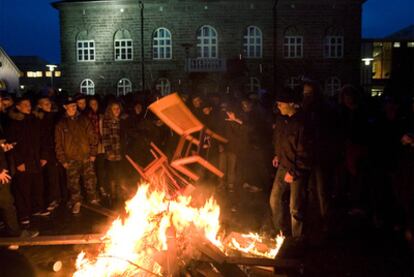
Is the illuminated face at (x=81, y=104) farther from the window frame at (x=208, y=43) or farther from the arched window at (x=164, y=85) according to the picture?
the window frame at (x=208, y=43)

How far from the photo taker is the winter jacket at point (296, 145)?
17.6 ft

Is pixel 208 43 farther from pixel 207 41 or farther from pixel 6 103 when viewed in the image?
pixel 6 103

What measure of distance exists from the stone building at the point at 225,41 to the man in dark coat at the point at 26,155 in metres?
21.0

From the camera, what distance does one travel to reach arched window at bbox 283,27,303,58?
28406 mm

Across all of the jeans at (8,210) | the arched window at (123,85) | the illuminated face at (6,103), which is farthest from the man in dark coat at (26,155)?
the arched window at (123,85)

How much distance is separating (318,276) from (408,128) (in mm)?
2889

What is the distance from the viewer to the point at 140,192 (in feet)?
17.1

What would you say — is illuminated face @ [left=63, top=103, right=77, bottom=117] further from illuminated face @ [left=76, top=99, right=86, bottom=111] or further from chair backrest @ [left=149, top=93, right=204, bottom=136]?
chair backrest @ [left=149, top=93, right=204, bottom=136]

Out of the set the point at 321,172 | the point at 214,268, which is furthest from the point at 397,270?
the point at 214,268

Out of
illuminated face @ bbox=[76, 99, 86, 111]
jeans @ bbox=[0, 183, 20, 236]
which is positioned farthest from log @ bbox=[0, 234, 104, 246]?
illuminated face @ bbox=[76, 99, 86, 111]

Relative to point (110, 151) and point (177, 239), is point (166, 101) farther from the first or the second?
point (110, 151)

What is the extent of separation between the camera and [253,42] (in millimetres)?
28578

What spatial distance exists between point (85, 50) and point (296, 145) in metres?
27.2

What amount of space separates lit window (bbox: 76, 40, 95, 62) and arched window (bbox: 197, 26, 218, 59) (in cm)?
787
